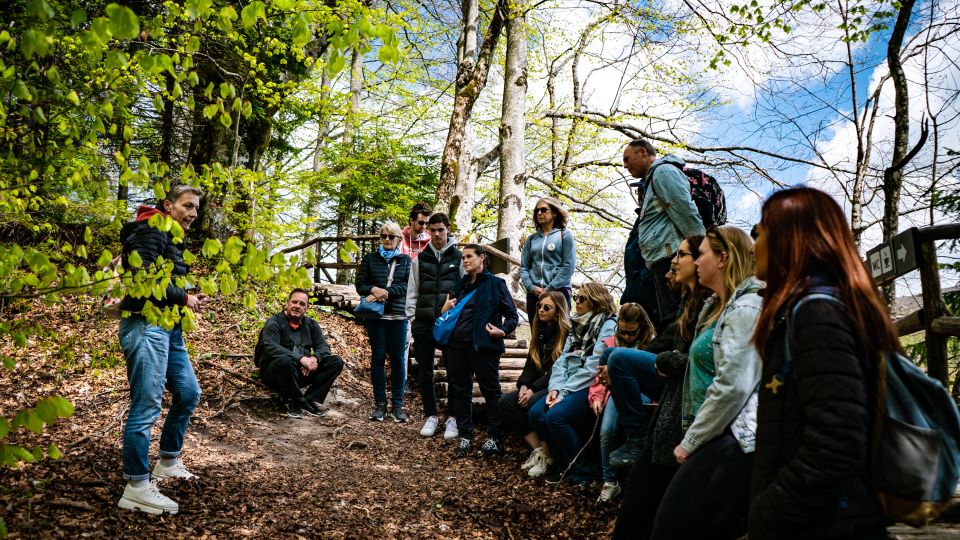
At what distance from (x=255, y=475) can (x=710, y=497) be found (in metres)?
3.90

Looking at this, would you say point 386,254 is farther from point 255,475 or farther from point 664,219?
point 664,219

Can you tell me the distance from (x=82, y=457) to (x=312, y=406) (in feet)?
9.42

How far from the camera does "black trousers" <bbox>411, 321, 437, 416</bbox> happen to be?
629cm

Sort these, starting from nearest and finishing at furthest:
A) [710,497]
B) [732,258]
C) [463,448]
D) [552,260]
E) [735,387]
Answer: [710,497] → [735,387] → [732,258] → [463,448] → [552,260]

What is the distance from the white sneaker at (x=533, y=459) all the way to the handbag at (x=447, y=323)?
56.5 inches

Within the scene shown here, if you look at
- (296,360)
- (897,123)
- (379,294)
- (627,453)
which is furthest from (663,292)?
(897,123)

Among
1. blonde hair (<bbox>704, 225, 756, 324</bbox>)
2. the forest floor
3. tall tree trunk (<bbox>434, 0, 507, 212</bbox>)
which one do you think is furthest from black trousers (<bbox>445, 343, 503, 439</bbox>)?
tall tree trunk (<bbox>434, 0, 507, 212</bbox>)

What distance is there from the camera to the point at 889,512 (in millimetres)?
1384

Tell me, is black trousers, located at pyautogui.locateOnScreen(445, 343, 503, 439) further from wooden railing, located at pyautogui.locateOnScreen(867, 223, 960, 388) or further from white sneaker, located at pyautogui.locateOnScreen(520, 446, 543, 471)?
wooden railing, located at pyautogui.locateOnScreen(867, 223, 960, 388)

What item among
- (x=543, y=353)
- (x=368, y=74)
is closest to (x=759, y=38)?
(x=543, y=353)

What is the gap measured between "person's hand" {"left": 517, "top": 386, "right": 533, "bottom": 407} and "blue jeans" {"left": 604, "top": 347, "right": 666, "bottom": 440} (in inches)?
56.0

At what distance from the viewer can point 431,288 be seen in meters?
6.37

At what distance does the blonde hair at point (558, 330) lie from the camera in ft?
17.0

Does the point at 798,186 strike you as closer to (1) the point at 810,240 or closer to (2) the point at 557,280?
(1) the point at 810,240
